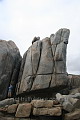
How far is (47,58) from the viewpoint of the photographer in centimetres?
4297

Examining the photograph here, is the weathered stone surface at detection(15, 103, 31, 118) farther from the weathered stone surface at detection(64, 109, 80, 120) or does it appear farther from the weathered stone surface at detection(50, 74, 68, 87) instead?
the weathered stone surface at detection(50, 74, 68, 87)

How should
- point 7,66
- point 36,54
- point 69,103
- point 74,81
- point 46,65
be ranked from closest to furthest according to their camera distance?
point 69,103 < point 46,65 < point 36,54 < point 7,66 < point 74,81

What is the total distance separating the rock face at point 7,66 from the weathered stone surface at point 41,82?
20.4 feet

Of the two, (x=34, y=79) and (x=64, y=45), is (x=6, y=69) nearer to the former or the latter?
(x=34, y=79)

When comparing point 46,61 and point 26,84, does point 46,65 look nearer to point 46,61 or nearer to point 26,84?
point 46,61

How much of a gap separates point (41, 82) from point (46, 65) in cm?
339

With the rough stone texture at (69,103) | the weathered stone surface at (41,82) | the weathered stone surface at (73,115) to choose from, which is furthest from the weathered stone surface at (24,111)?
the weathered stone surface at (41,82)

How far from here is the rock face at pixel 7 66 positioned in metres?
44.0

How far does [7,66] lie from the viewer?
4541cm

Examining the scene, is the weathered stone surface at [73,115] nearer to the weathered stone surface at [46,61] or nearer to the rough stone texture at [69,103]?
the rough stone texture at [69,103]

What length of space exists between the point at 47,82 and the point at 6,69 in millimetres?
9083

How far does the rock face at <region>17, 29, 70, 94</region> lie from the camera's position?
4131 centimetres

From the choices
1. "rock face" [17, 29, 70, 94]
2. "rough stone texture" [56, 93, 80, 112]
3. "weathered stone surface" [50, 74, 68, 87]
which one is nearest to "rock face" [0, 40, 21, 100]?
"rock face" [17, 29, 70, 94]

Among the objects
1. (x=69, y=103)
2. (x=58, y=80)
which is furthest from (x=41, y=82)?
(x=69, y=103)
